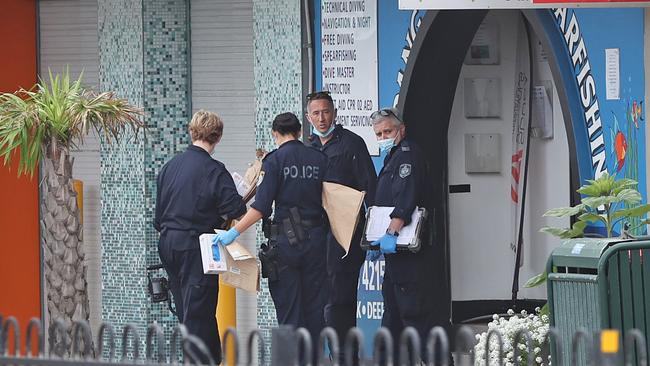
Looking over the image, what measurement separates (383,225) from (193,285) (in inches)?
57.1

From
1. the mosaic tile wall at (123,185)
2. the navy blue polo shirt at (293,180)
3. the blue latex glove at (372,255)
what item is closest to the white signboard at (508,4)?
the navy blue polo shirt at (293,180)

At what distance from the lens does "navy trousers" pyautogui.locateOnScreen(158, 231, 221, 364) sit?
9.34 metres

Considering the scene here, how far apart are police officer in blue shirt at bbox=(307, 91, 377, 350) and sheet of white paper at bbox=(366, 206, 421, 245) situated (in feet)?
0.83

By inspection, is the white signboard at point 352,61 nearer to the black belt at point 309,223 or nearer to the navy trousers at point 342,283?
the navy trousers at point 342,283

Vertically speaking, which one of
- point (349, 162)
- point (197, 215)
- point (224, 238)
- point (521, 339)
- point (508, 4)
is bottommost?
point (521, 339)

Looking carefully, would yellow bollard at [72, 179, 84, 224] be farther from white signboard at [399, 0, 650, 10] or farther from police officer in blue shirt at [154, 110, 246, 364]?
white signboard at [399, 0, 650, 10]

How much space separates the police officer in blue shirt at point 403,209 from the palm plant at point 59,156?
1.82 meters

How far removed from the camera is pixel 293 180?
960 cm

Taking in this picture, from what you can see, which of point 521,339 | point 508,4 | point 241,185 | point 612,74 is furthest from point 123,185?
point 612,74

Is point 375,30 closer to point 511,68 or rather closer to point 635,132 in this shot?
point 511,68

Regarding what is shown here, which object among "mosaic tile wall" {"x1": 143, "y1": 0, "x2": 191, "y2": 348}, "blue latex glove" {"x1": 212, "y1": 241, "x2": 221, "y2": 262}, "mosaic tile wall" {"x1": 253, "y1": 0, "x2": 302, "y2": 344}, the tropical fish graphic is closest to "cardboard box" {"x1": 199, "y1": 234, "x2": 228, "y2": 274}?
"blue latex glove" {"x1": 212, "y1": 241, "x2": 221, "y2": 262}

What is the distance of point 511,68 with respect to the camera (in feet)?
40.4

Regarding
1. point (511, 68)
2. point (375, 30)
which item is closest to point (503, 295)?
point (511, 68)

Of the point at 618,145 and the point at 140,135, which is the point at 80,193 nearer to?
the point at 140,135
